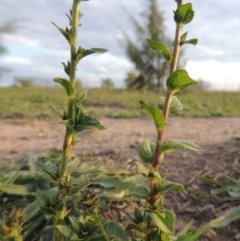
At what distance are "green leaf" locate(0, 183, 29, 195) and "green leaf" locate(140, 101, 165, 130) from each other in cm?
122

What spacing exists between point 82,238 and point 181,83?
385 millimetres

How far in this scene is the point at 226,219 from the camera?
6.02ft

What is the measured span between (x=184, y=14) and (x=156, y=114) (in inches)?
7.9

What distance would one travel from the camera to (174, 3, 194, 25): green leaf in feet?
2.68

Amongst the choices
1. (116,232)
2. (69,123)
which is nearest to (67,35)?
(69,123)

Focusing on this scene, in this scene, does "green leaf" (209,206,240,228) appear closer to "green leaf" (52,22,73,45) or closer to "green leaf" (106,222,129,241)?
"green leaf" (106,222,129,241)

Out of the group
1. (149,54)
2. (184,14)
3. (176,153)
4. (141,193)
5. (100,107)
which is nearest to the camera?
(184,14)

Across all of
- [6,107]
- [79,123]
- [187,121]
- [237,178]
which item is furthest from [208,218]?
[6,107]

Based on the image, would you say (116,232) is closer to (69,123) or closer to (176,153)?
(69,123)

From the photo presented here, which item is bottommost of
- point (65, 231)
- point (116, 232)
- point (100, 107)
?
point (100, 107)

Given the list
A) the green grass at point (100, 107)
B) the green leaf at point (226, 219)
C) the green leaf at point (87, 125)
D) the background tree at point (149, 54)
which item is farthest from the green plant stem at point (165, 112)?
the background tree at point (149, 54)

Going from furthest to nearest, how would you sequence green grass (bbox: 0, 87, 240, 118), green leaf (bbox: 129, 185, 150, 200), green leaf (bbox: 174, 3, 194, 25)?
green grass (bbox: 0, 87, 240, 118), green leaf (bbox: 129, 185, 150, 200), green leaf (bbox: 174, 3, 194, 25)

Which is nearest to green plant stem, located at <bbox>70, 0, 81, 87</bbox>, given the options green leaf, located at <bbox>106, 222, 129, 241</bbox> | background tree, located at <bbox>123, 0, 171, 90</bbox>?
green leaf, located at <bbox>106, 222, 129, 241</bbox>

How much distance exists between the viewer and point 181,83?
0.84 metres
